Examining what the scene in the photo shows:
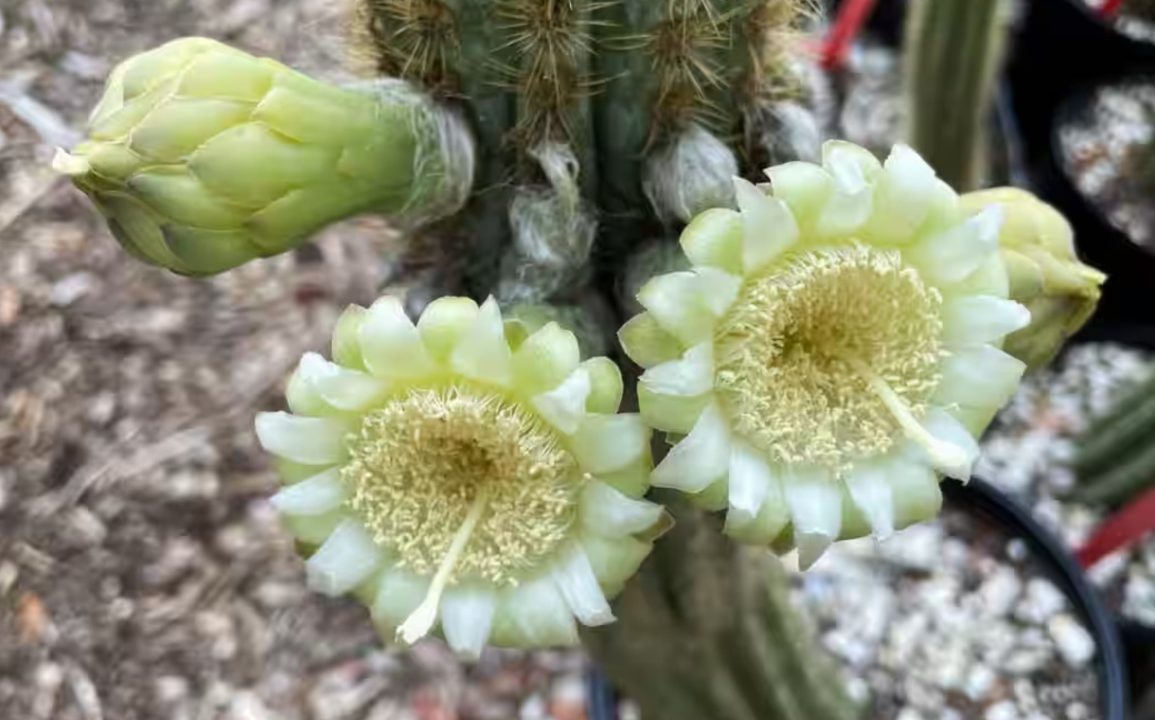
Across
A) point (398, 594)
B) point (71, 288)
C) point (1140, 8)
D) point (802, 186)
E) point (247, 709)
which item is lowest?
point (247, 709)

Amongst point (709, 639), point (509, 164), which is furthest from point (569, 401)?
point (709, 639)

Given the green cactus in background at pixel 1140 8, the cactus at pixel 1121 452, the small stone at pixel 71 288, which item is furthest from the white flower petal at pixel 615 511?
the green cactus in background at pixel 1140 8

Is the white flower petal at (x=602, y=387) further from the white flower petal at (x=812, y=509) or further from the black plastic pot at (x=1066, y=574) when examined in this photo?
the black plastic pot at (x=1066, y=574)

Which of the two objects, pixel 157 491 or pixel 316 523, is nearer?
pixel 316 523

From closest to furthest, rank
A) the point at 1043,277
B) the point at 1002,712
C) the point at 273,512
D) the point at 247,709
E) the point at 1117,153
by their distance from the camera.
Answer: the point at 1043,277
the point at 1002,712
the point at 247,709
the point at 273,512
the point at 1117,153

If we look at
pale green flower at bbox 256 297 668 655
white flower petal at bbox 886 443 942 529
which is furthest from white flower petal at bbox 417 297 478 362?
white flower petal at bbox 886 443 942 529

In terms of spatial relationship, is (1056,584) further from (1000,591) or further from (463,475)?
(463,475)

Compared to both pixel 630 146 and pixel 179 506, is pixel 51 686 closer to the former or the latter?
pixel 179 506

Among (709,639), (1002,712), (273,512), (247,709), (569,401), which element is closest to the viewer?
(569,401)

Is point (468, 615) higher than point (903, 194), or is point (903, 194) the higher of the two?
point (903, 194)
